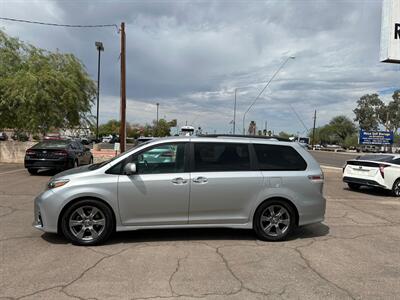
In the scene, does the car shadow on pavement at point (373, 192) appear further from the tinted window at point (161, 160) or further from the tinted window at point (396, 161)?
the tinted window at point (161, 160)

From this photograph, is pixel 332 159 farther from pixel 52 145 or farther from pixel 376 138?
pixel 52 145

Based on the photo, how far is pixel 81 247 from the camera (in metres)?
5.59

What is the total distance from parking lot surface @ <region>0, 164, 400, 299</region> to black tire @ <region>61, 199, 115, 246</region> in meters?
0.16

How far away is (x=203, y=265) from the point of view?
4.96m

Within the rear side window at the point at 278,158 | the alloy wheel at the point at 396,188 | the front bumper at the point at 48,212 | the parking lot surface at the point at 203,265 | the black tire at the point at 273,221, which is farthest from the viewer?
the alloy wheel at the point at 396,188

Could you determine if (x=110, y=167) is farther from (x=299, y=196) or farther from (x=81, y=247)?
(x=299, y=196)

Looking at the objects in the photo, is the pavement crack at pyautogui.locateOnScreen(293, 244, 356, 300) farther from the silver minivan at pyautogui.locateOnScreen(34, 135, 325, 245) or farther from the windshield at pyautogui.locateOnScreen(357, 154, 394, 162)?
the windshield at pyautogui.locateOnScreen(357, 154, 394, 162)

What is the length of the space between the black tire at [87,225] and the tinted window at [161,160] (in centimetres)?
80

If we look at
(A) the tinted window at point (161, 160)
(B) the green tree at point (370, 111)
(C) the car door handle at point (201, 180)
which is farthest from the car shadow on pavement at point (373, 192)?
(B) the green tree at point (370, 111)

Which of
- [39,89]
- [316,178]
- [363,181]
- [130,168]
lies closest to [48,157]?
[39,89]

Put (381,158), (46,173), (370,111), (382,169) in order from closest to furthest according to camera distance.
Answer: (382,169) → (381,158) → (46,173) → (370,111)

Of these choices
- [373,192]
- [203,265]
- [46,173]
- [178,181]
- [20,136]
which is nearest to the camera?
[203,265]

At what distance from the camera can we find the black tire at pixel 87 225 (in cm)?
566

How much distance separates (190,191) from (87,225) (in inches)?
64.5
